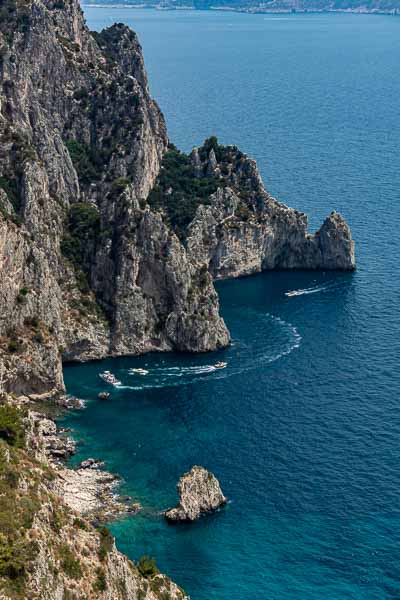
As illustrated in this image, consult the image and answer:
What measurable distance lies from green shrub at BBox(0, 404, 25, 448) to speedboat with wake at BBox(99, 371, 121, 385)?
5102cm

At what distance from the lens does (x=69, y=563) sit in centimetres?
11000

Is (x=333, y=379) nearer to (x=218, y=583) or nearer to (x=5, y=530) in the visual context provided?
(x=218, y=583)

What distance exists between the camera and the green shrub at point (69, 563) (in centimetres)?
10912

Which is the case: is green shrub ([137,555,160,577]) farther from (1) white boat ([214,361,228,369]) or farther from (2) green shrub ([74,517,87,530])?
(1) white boat ([214,361,228,369])

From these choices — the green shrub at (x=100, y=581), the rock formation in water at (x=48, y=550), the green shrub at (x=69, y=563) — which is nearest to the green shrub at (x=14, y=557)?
the rock formation in water at (x=48, y=550)

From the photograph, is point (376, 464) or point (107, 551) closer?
point (107, 551)

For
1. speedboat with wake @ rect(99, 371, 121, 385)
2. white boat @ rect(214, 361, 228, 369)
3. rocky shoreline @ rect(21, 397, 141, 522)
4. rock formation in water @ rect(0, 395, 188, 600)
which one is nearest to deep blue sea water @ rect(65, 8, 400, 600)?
white boat @ rect(214, 361, 228, 369)

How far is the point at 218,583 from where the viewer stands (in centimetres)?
13600

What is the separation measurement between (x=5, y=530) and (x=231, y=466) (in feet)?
201

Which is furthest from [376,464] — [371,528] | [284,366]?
[284,366]

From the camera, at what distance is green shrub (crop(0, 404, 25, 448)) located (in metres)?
136

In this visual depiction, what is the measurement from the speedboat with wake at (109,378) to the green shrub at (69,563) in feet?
265

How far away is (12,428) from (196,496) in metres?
29.0

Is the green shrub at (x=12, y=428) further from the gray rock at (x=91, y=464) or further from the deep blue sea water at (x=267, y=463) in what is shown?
the gray rock at (x=91, y=464)
